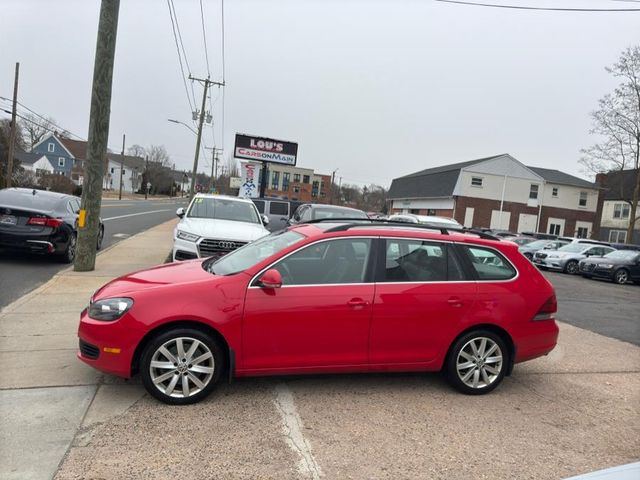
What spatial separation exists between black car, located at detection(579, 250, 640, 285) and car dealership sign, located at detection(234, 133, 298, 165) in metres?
15.8

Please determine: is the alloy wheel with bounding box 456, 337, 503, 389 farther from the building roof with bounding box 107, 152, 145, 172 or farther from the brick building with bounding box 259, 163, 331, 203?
the building roof with bounding box 107, 152, 145, 172

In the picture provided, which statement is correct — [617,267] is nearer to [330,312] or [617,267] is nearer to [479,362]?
[479,362]

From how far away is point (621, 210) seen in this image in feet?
160

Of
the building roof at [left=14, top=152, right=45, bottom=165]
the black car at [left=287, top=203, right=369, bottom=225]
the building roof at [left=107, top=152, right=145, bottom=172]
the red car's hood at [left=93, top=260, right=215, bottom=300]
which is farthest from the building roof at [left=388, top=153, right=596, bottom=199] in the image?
the building roof at [left=107, top=152, right=145, bottom=172]

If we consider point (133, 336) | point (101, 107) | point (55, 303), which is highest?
point (101, 107)

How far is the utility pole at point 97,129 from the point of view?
356 inches

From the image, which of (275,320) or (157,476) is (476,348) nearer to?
(275,320)

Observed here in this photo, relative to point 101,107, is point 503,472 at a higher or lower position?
lower

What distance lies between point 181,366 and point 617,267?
62.5ft

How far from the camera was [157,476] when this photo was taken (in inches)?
116

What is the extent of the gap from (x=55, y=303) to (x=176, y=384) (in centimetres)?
414

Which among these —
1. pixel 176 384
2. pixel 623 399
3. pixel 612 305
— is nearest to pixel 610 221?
pixel 612 305

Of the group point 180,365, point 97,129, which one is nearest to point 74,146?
point 97,129

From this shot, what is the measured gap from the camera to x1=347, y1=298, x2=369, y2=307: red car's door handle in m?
4.11
